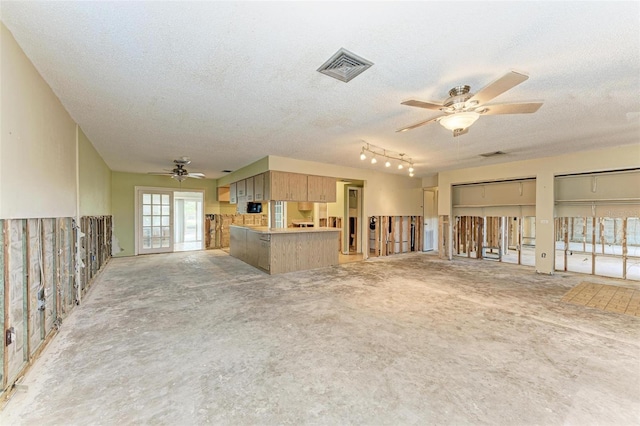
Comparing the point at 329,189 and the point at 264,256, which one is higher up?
the point at 329,189

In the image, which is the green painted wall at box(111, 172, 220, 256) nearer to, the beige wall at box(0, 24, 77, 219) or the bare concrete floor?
the bare concrete floor

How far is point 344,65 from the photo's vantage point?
2201 mm

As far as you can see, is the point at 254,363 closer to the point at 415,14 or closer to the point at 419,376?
the point at 419,376

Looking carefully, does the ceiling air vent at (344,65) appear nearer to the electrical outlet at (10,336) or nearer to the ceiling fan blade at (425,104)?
the ceiling fan blade at (425,104)

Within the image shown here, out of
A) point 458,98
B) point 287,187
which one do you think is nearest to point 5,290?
point 458,98

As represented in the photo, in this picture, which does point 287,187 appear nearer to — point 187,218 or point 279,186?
point 279,186

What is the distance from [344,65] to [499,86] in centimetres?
124

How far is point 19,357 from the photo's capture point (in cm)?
202

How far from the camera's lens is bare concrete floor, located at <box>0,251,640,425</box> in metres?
1.70

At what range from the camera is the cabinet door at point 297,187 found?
6027 mm

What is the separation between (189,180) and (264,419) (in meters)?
8.90

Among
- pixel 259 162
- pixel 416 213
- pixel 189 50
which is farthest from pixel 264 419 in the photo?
pixel 416 213

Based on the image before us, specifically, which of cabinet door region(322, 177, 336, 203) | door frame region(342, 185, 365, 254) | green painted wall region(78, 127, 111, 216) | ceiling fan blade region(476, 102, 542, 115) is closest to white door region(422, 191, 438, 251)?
door frame region(342, 185, 365, 254)

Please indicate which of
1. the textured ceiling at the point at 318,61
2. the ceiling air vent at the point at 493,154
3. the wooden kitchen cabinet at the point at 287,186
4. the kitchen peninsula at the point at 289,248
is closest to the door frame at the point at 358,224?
the kitchen peninsula at the point at 289,248
